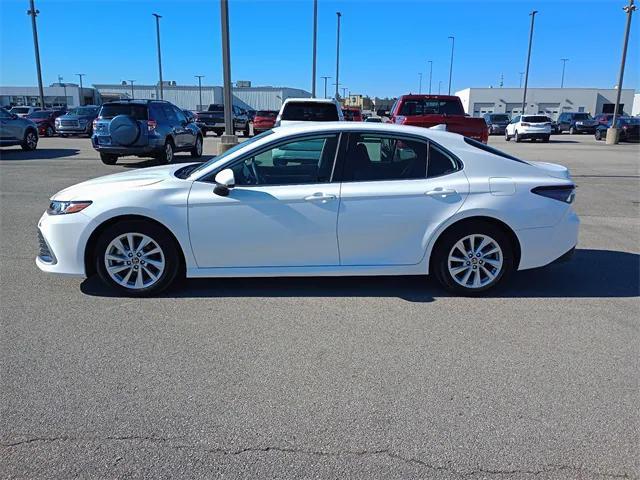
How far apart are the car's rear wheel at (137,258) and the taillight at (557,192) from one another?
3355 millimetres

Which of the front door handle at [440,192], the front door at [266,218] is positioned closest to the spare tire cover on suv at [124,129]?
the front door at [266,218]

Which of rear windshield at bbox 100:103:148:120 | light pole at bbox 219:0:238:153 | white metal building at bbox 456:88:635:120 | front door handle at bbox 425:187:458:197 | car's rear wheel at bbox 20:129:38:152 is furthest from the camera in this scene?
white metal building at bbox 456:88:635:120

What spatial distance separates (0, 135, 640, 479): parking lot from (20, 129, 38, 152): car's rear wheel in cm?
1533

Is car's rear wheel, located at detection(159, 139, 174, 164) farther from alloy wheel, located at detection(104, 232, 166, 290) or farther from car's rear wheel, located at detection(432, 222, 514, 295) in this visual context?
car's rear wheel, located at detection(432, 222, 514, 295)

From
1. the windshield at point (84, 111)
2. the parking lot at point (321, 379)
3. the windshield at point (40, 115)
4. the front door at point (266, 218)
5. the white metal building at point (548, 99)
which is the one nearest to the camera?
the parking lot at point (321, 379)

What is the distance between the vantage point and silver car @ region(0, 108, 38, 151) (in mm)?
17203

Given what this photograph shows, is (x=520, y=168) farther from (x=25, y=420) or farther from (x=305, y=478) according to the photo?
(x=25, y=420)

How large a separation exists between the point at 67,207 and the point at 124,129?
1003 cm

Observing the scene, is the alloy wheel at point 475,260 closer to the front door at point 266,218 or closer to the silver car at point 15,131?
the front door at point 266,218

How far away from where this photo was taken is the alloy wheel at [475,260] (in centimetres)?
473

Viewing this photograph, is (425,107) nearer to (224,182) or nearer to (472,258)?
(472,258)

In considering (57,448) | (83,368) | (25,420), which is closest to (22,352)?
(83,368)

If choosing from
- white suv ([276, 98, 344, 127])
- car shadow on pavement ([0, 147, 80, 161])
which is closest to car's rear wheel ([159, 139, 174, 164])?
white suv ([276, 98, 344, 127])

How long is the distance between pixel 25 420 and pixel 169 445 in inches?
34.8
